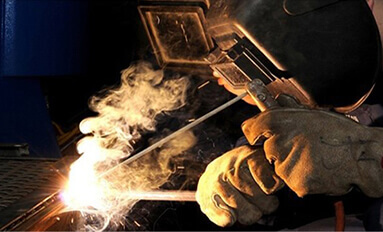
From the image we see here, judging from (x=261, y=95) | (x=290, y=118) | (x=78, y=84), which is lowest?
(x=290, y=118)

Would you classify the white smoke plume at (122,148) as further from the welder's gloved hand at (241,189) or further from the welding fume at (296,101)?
the welding fume at (296,101)

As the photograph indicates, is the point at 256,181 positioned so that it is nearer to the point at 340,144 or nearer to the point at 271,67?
the point at 340,144

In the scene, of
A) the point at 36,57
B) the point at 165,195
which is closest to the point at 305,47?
the point at 165,195

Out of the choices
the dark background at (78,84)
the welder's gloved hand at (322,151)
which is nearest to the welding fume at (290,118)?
the welder's gloved hand at (322,151)

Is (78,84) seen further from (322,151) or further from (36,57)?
(322,151)

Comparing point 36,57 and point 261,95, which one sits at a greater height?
point 36,57

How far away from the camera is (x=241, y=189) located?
5.17 feet

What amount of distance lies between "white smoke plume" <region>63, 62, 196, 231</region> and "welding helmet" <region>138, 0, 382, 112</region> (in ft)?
2.58

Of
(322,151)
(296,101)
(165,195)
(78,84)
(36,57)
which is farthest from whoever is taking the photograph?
(78,84)

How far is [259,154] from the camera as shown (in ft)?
5.10

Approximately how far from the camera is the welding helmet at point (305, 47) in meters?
1.57

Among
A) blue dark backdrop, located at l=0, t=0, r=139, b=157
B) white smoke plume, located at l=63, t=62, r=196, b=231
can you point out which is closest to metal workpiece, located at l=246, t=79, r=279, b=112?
white smoke plume, located at l=63, t=62, r=196, b=231

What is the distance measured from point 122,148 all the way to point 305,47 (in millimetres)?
1563

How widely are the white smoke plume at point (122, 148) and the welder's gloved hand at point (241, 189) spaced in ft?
1.33
